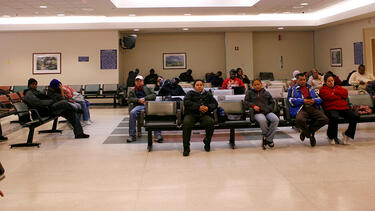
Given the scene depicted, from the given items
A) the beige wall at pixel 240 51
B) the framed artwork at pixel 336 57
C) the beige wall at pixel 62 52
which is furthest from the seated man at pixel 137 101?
the framed artwork at pixel 336 57

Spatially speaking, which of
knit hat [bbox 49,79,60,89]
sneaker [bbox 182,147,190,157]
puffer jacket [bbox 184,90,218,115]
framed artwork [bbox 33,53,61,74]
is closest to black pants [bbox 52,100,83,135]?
knit hat [bbox 49,79,60,89]

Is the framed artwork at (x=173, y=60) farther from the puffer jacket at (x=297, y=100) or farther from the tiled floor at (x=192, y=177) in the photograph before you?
the puffer jacket at (x=297, y=100)

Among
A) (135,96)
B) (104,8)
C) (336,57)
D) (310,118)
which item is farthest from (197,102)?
(336,57)

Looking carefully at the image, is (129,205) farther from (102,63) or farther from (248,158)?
(102,63)

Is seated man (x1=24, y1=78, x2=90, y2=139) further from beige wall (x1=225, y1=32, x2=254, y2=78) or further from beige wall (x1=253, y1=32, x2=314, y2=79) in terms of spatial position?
beige wall (x1=253, y1=32, x2=314, y2=79)

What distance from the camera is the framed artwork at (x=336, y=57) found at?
15266 mm

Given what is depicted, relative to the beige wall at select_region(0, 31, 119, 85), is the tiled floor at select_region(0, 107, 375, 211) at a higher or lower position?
lower

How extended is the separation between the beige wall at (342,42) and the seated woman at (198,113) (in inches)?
390

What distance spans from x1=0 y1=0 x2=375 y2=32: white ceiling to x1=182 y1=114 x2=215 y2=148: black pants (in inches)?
254

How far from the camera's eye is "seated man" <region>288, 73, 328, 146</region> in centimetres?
599

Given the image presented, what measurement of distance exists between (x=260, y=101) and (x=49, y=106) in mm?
4375

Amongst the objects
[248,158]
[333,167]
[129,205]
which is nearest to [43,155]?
[129,205]

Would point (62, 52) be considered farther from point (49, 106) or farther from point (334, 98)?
point (334, 98)

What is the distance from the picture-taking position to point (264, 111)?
6.17m
